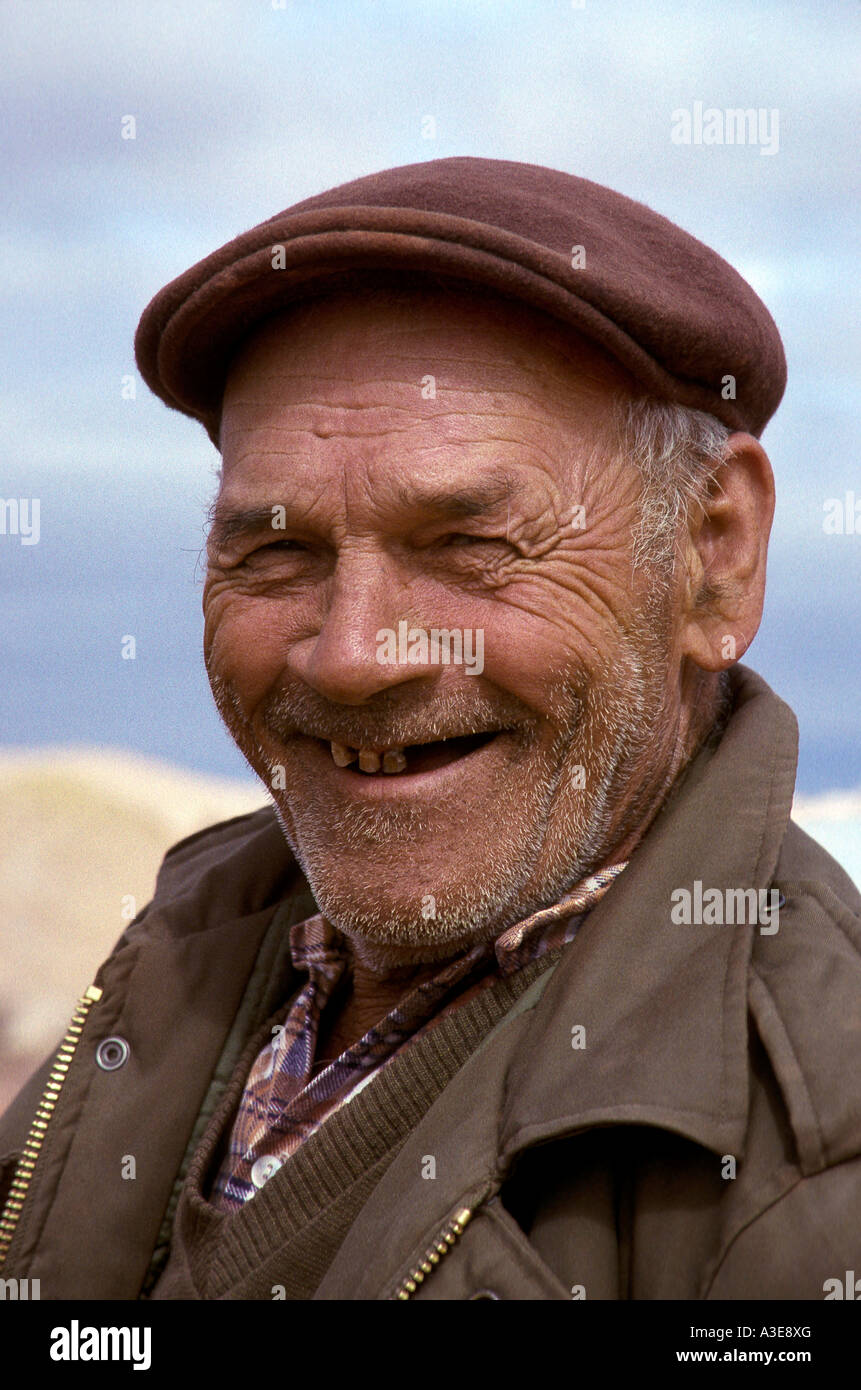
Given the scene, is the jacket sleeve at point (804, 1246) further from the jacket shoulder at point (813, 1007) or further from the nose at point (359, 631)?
the nose at point (359, 631)

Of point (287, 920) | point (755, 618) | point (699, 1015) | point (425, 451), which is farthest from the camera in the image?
point (287, 920)

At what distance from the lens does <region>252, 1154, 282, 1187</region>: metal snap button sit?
2402 millimetres

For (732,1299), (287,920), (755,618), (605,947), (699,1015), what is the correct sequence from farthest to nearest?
(287,920)
(755,618)
(605,947)
(699,1015)
(732,1299)

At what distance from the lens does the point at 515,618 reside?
231 centimetres

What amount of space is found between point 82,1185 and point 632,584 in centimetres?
150

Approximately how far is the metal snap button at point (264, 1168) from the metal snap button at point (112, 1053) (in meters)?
0.38

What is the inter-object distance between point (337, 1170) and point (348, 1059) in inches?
9.9

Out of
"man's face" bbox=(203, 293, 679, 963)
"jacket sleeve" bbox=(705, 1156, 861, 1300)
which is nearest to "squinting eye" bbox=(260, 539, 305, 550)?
"man's face" bbox=(203, 293, 679, 963)

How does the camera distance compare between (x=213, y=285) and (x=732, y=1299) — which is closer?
(x=732, y=1299)

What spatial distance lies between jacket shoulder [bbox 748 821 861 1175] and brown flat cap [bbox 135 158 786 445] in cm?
86

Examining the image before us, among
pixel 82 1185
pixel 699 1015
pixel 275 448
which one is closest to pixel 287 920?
pixel 82 1185

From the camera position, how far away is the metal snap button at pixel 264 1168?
7.88 ft

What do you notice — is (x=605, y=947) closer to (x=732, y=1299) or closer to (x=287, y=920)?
(x=732, y=1299)

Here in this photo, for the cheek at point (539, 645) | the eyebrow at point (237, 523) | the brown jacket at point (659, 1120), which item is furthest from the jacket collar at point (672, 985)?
the eyebrow at point (237, 523)
